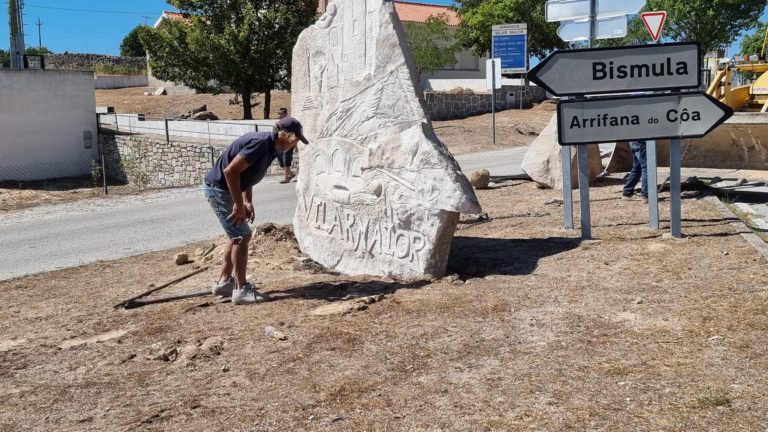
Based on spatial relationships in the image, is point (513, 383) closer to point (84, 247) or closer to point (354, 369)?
point (354, 369)

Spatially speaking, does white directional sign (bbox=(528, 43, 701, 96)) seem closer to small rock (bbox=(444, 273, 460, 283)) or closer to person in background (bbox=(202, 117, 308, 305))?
small rock (bbox=(444, 273, 460, 283))

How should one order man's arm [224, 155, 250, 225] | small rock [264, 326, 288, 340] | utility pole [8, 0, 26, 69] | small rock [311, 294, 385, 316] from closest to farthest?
1. small rock [264, 326, 288, 340]
2. small rock [311, 294, 385, 316]
3. man's arm [224, 155, 250, 225]
4. utility pole [8, 0, 26, 69]

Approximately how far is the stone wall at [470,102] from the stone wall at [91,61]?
33.4m

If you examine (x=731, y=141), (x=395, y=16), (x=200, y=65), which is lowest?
(x=731, y=141)

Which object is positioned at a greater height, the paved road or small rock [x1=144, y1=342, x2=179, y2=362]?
the paved road

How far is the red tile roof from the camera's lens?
1930 inches

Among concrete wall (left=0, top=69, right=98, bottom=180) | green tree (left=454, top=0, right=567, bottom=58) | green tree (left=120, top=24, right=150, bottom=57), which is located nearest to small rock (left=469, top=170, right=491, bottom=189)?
concrete wall (left=0, top=69, right=98, bottom=180)

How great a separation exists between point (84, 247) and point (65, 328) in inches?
174

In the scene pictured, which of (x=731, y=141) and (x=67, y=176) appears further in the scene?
(x=67, y=176)

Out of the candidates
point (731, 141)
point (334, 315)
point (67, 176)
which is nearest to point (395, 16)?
point (334, 315)

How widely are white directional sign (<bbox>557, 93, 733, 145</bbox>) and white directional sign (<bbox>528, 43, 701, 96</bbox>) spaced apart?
123 millimetres

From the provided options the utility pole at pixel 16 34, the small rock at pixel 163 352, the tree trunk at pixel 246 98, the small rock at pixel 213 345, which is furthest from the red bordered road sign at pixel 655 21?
the utility pole at pixel 16 34

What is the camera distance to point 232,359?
4.74 meters

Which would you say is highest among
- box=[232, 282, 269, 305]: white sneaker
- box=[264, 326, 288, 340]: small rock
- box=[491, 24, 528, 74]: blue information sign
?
box=[491, 24, 528, 74]: blue information sign
